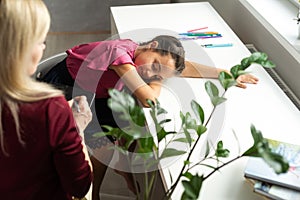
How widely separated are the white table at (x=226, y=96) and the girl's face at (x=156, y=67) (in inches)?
1.4

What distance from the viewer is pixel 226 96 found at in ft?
5.21

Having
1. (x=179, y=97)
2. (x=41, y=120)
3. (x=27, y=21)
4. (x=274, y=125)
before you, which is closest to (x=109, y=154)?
(x=179, y=97)

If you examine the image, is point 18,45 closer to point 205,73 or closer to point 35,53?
point 35,53

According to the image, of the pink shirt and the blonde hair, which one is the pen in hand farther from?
the blonde hair

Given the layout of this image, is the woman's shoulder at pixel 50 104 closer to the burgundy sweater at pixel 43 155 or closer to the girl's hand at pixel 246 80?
the burgundy sweater at pixel 43 155

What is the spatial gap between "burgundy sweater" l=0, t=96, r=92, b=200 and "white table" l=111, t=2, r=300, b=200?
0.25 meters

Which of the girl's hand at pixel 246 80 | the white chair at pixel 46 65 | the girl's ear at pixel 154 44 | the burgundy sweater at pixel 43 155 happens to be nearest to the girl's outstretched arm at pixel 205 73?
the girl's hand at pixel 246 80

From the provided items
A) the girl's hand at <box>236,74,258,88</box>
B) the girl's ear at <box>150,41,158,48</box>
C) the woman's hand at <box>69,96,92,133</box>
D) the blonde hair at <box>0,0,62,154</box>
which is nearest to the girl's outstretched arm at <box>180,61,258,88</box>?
the girl's hand at <box>236,74,258,88</box>

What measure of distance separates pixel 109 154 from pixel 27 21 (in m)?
0.84

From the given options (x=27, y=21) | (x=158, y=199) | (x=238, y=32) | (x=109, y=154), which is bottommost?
(x=158, y=199)

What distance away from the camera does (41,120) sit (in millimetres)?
1049

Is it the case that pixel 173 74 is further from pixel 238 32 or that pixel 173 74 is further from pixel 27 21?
pixel 27 21

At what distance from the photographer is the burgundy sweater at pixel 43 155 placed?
3.43ft

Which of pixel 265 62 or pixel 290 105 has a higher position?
pixel 265 62
